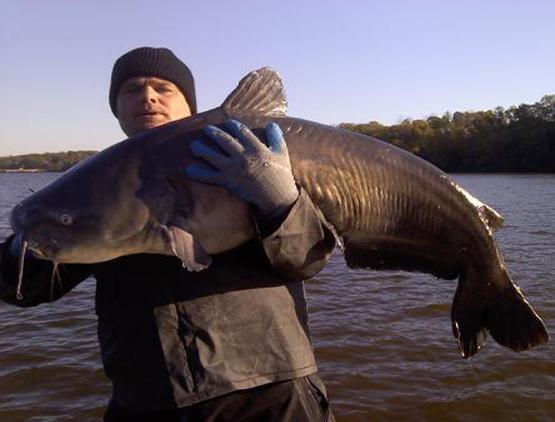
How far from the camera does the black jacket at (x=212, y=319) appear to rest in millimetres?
2561

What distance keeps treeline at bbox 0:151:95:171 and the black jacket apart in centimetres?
11184

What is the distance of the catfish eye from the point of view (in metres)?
2.50

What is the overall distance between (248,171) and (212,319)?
0.71 metres

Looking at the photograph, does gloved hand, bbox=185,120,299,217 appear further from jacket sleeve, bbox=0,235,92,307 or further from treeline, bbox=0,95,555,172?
treeline, bbox=0,95,555,172

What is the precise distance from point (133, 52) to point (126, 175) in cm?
157

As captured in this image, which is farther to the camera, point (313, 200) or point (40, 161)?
point (40, 161)

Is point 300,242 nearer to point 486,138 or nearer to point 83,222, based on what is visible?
point 83,222

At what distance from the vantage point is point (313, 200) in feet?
8.97

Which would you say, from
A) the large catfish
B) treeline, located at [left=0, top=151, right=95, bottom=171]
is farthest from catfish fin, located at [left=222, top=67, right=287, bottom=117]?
treeline, located at [left=0, top=151, right=95, bottom=171]

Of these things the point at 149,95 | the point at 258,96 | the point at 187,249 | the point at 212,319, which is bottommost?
the point at 212,319

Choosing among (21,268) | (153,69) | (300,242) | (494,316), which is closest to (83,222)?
(21,268)

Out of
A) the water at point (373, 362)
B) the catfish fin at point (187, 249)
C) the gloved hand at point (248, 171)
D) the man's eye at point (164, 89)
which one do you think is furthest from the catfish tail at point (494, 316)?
the water at point (373, 362)

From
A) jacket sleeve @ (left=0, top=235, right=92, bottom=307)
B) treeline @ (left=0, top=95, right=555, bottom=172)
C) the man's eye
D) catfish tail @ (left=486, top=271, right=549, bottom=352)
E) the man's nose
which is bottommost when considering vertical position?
catfish tail @ (left=486, top=271, right=549, bottom=352)

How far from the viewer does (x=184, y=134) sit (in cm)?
263
